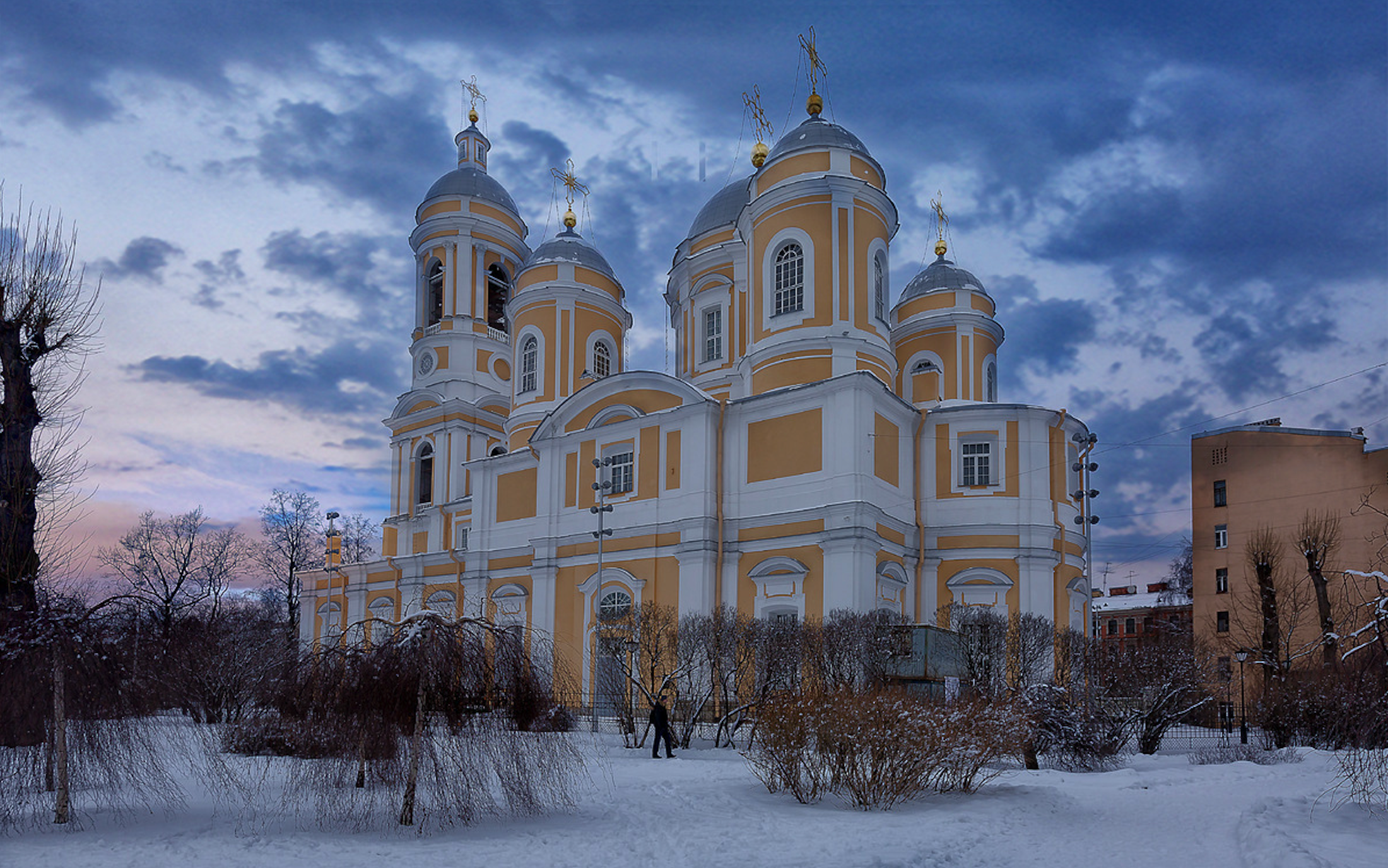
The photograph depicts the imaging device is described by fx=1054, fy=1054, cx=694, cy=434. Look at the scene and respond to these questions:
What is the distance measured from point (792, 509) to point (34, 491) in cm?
1668

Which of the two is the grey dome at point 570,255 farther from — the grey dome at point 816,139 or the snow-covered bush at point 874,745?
the snow-covered bush at point 874,745

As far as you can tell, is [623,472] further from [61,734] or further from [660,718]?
[61,734]

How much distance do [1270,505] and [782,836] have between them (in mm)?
37779

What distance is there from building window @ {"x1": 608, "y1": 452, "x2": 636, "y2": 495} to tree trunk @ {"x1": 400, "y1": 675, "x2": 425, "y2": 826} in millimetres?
19324

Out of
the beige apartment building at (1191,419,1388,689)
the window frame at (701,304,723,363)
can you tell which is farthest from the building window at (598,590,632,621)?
the beige apartment building at (1191,419,1388,689)

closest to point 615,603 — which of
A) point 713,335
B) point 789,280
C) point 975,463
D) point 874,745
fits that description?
point 713,335

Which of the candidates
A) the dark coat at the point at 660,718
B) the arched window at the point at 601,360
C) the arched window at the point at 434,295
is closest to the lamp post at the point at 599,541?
the dark coat at the point at 660,718

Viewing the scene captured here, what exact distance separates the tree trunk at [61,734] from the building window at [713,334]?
24862mm

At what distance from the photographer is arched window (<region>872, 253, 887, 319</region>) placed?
30.2m

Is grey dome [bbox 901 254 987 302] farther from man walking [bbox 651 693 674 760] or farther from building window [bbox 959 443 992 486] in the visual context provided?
man walking [bbox 651 693 674 760]

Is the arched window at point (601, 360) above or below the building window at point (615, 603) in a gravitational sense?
above

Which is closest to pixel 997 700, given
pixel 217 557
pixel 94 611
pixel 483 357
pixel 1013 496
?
pixel 94 611

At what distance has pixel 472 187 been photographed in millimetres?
41906

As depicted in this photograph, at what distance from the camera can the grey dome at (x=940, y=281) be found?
3591 centimetres
